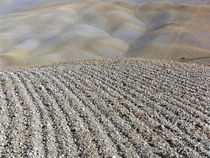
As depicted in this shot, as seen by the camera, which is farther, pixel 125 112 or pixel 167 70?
pixel 167 70

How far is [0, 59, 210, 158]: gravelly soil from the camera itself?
290 inches

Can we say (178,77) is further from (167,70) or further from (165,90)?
(165,90)

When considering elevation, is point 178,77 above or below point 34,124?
above

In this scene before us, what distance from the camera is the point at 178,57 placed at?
30.5 meters

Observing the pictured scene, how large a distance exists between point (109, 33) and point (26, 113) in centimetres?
3477

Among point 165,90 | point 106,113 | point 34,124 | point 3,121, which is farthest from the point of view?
point 165,90

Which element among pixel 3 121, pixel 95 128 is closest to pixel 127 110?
pixel 95 128

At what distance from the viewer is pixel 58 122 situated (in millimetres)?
8586

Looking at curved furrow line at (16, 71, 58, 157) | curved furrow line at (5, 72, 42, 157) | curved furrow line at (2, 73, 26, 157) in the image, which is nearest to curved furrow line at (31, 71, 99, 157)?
curved furrow line at (16, 71, 58, 157)

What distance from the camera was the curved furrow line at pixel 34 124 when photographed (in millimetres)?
7186

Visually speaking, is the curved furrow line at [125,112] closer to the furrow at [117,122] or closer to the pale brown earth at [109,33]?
the furrow at [117,122]

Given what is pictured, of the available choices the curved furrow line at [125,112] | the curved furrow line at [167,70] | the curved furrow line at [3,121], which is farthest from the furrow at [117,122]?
the curved furrow line at [167,70]

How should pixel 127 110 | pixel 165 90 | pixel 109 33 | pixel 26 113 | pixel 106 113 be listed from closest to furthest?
pixel 26 113 < pixel 106 113 < pixel 127 110 < pixel 165 90 < pixel 109 33

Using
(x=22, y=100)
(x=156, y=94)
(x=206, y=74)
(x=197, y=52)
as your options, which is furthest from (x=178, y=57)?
(x=22, y=100)
